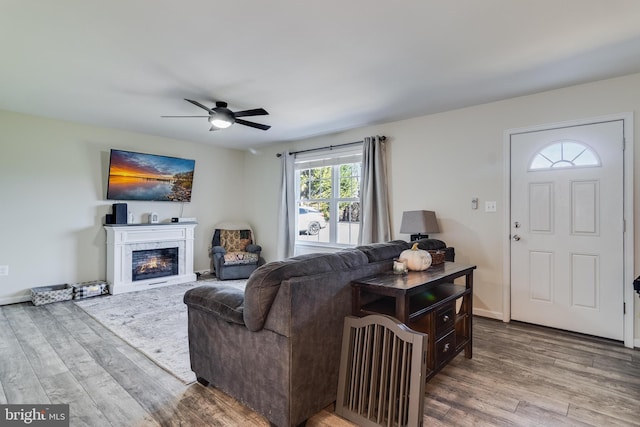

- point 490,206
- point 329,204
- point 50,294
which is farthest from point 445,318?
point 50,294

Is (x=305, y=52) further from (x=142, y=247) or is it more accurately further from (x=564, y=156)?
(x=142, y=247)

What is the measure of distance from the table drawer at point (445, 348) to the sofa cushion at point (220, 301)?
132 cm

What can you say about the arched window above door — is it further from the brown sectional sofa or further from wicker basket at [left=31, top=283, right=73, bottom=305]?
wicker basket at [left=31, top=283, right=73, bottom=305]

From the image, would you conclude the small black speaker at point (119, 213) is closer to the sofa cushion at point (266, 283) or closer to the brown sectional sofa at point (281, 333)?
the brown sectional sofa at point (281, 333)

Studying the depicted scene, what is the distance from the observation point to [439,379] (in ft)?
7.40

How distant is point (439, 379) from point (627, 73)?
10.3 ft

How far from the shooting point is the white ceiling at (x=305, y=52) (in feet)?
6.57

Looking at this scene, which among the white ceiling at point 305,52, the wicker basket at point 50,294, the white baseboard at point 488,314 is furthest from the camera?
the wicker basket at point 50,294

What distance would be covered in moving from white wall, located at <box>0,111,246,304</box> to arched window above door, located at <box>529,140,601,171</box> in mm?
5477

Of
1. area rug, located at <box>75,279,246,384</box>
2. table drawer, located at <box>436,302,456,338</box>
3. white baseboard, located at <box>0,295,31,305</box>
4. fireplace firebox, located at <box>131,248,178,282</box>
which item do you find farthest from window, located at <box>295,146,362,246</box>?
white baseboard, located at <box>0,295,31,305</box>

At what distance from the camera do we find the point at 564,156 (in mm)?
3186

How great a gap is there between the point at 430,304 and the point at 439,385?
58 centimetres

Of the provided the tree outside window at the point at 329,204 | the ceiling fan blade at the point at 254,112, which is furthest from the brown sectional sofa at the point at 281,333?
the tree outside window at the point at 329,204

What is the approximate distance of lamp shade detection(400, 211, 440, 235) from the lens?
366 cm
